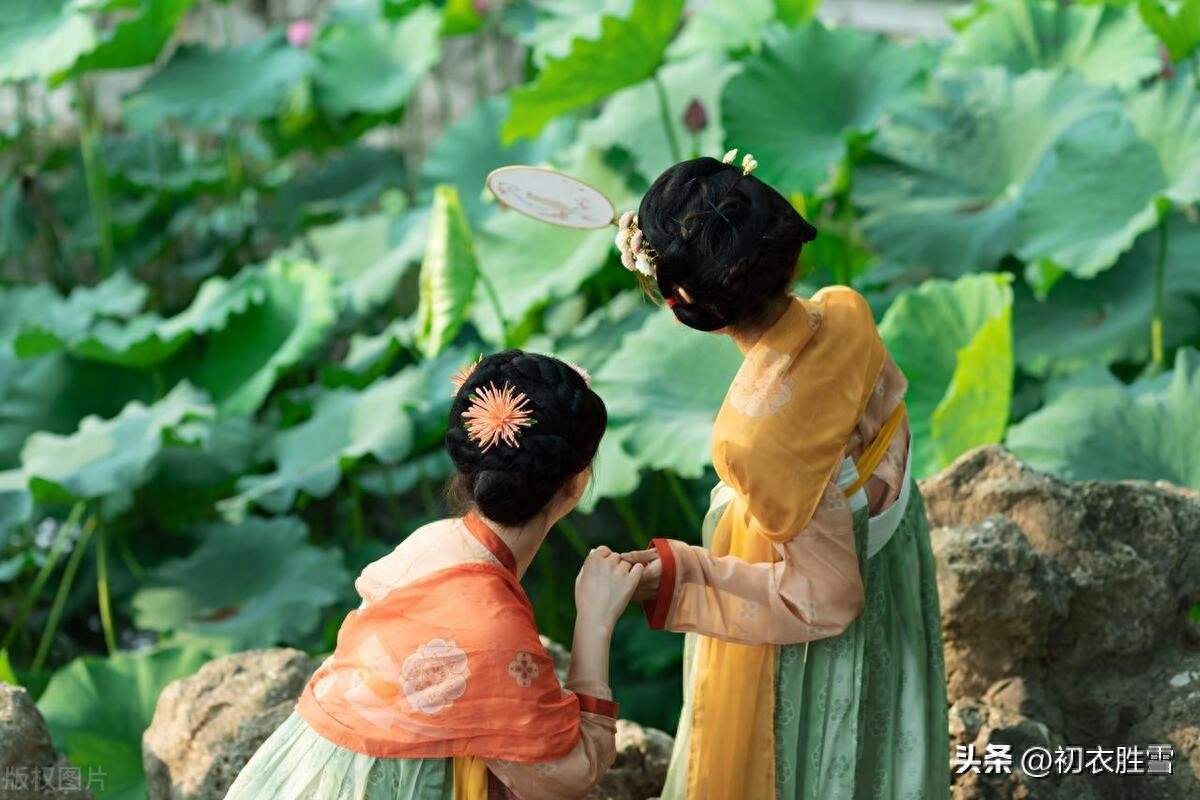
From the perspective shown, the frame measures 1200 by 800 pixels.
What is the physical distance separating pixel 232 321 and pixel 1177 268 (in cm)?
229

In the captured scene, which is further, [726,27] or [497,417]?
[726,27]

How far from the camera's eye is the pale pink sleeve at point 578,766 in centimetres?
157

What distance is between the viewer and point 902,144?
3619mm

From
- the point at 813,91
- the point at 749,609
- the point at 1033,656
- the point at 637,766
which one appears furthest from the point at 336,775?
the point at 813,91

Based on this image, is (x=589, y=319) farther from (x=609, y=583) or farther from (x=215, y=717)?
(x=609, y=583)

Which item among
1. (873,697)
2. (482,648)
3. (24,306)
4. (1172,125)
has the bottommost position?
(24,306)

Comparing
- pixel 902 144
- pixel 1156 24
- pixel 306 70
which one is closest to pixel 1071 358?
pixel 902 144

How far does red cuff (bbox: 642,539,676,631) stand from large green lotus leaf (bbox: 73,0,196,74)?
10.5ft

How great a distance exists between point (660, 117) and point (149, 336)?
1356 mm

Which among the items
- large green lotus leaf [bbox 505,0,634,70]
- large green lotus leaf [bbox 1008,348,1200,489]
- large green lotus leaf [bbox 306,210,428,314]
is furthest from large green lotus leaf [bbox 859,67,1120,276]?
large green lotus leaf [bbox 306,210,428,314]

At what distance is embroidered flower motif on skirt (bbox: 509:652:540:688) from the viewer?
5.11 feet

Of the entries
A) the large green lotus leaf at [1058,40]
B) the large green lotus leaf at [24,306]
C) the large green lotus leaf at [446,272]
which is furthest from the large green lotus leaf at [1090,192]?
the large green lotus leaf at [24,306]

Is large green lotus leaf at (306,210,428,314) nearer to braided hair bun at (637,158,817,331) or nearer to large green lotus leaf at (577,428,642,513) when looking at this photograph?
large green lotus leaf at (577,428,642,513)

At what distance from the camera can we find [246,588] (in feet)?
11.2
